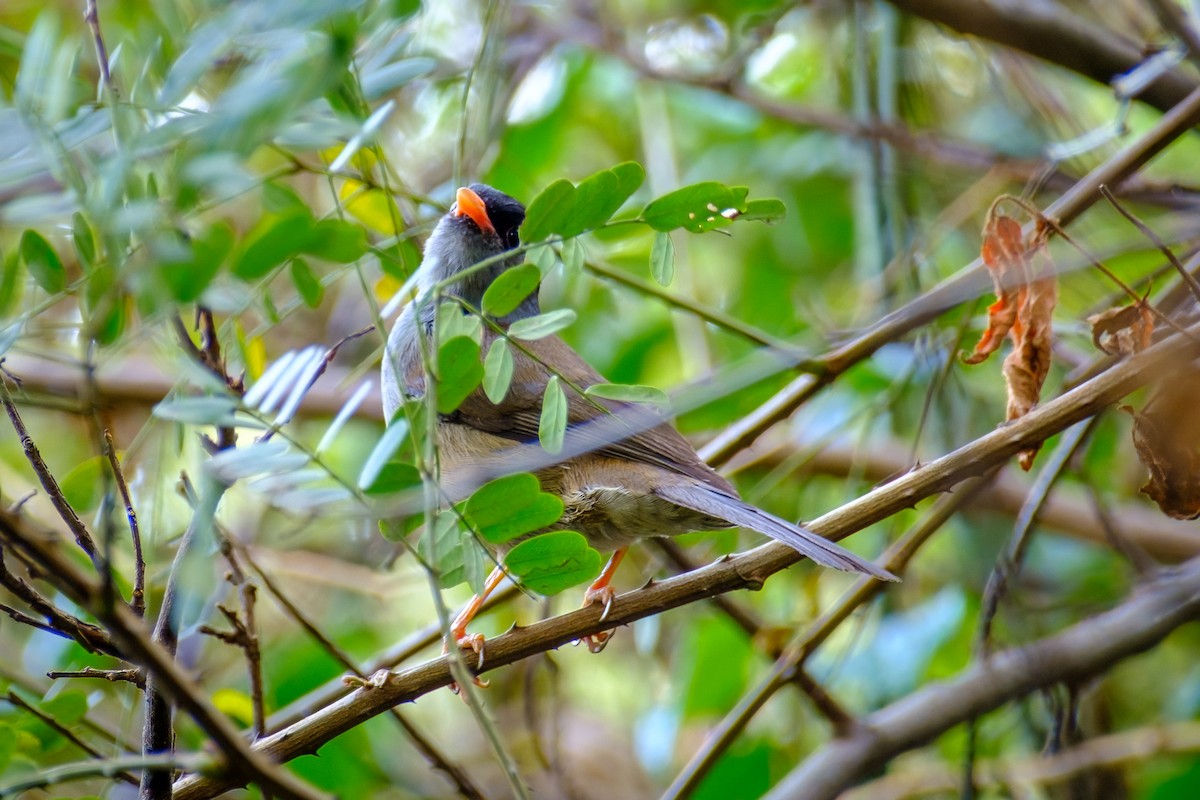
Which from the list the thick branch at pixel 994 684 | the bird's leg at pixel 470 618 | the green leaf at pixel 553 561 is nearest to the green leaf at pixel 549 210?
the green leaf at pixel 553 561

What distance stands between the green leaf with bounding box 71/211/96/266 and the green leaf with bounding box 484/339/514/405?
74cm

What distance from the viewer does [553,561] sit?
2314 millimetres

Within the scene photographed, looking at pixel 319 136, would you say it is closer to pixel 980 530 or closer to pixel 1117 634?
pixel 1117 634

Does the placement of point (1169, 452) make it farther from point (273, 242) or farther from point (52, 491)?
point (52, 491)

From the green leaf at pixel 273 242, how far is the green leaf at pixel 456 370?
39 cm

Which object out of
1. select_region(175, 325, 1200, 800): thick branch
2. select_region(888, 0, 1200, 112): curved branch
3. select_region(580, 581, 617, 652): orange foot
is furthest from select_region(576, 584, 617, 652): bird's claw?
select_region(888, 0, 1200, 112): curved branch

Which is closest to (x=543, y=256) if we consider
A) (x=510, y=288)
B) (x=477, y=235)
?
(x=510, y=288)

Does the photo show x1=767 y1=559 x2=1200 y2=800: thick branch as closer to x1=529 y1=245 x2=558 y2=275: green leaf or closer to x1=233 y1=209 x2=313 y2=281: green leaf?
x1=529 y1=245 x2=558 y2=275: green leaf

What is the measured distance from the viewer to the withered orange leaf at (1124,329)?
8.13 ft

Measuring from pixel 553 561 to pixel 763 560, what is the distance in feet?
1.55

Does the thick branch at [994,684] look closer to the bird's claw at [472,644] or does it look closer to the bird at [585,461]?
the bird at [585,461]

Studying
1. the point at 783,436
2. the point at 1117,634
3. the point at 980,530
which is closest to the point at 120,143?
the point at 1117,634

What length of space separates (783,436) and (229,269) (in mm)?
3789

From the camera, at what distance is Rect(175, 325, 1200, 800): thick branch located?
224cm
